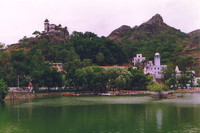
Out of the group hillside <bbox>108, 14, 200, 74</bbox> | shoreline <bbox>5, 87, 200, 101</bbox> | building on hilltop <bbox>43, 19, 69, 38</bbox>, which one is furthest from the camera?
building on hilltop <bbox>43, 19, 69, 38</bbox>

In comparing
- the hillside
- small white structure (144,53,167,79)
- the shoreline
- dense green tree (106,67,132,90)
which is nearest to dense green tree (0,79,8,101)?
the shoreline

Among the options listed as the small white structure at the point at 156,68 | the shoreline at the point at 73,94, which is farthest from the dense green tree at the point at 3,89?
the small white structure at the point at 156,68

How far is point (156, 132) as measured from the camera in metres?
29.9

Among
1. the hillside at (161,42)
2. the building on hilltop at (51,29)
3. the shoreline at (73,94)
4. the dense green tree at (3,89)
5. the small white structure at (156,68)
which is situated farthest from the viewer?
the building on hilltop at (51,29)

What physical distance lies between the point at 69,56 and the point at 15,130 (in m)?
90.3

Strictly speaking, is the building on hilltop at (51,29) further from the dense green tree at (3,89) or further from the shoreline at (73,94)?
the dense green tree at (3,89)

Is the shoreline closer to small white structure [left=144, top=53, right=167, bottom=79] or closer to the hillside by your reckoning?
small white structure [left=144, top=53, right=167, bottom=79]

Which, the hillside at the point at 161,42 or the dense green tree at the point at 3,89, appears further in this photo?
the hillside at the point at 161,42

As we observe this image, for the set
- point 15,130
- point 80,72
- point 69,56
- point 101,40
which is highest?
point 101,40

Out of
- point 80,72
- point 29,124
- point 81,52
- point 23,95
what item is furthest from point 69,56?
point 29,124

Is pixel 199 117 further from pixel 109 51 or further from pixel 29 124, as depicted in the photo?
pixel 109 51

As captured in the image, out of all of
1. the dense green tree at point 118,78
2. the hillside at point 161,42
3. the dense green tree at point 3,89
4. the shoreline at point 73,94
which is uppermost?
the hillside at point 161,42

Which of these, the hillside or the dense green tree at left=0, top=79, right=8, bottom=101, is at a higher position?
the hillside

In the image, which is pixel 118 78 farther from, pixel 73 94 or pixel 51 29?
pixel 51 29
